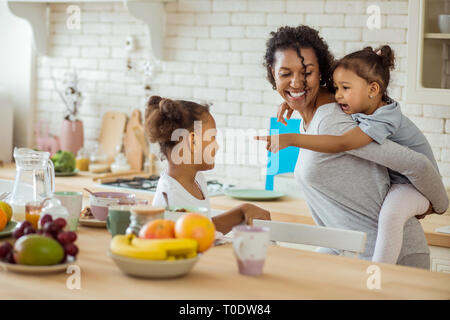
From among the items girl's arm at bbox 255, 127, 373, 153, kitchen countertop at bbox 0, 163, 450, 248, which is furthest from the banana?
kitchen countertop at bbox 0, 163, 450, 248

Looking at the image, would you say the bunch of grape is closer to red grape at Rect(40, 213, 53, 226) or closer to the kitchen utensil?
red grape at Rect(40, 213, 53, 226)

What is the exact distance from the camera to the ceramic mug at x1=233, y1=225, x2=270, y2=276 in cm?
167

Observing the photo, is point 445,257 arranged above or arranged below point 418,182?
below

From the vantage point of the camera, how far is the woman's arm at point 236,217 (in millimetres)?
2344

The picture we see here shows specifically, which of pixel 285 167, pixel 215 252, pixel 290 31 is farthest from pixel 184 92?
pixel 215 252

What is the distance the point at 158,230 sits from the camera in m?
1.67

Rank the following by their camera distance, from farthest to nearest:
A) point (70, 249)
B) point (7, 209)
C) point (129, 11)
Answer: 1. point (129, 11)
2. point (7, 209)
3. point (70, 249)

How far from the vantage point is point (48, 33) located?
485cm

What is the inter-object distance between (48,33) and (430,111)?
110 inches

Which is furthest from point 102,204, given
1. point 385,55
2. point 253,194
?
point 253,194

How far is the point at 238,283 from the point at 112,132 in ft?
10.1

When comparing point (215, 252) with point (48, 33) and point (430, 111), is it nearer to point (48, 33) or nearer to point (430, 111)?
point (430, 111)

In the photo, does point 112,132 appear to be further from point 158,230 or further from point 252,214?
point 158,230

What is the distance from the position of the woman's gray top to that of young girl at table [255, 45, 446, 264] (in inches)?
1.5
